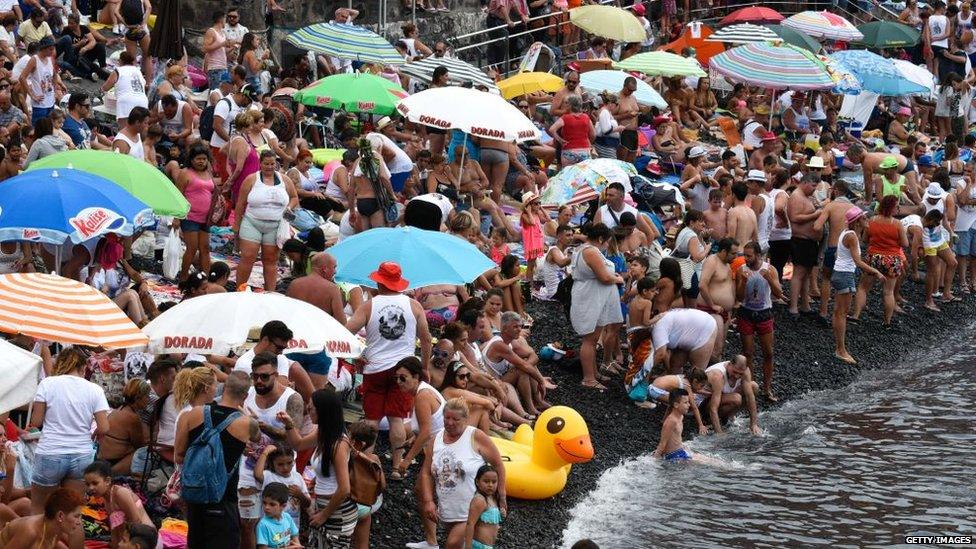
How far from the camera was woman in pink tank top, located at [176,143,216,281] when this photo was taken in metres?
15.6

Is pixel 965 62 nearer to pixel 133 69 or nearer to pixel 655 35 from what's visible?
pixel 655 35

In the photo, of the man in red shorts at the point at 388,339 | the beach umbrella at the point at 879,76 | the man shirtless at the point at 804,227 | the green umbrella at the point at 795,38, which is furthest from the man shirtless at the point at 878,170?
the man in red shorts at the point at 388,339

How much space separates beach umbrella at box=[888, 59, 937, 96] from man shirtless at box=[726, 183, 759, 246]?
386 inches

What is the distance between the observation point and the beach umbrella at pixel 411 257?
13.5 meters

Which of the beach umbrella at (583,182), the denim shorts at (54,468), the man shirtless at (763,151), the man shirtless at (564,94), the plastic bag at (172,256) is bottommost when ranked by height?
the man shirtless at (763,151)

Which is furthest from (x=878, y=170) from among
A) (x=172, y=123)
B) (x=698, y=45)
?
(x=172, y=123)

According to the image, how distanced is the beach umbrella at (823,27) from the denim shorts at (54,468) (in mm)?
21770

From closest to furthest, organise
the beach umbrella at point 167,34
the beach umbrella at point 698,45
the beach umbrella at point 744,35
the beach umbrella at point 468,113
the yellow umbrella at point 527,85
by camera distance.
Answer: the beach umbrella at point 468,113 < the beach umbrella at point 167,34 < the yellow umbrella at point 527,85 < the beach umbrella at point 744,35 < the beach umbrella at point 698,45

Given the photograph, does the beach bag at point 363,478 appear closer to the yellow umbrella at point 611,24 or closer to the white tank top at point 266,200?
the white tank top at point 266,200

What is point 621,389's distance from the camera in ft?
54.8

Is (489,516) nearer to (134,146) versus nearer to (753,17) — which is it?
(134,146)

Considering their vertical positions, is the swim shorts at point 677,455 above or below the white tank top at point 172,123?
below

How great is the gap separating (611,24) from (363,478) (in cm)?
1730

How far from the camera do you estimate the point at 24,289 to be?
11.1m
